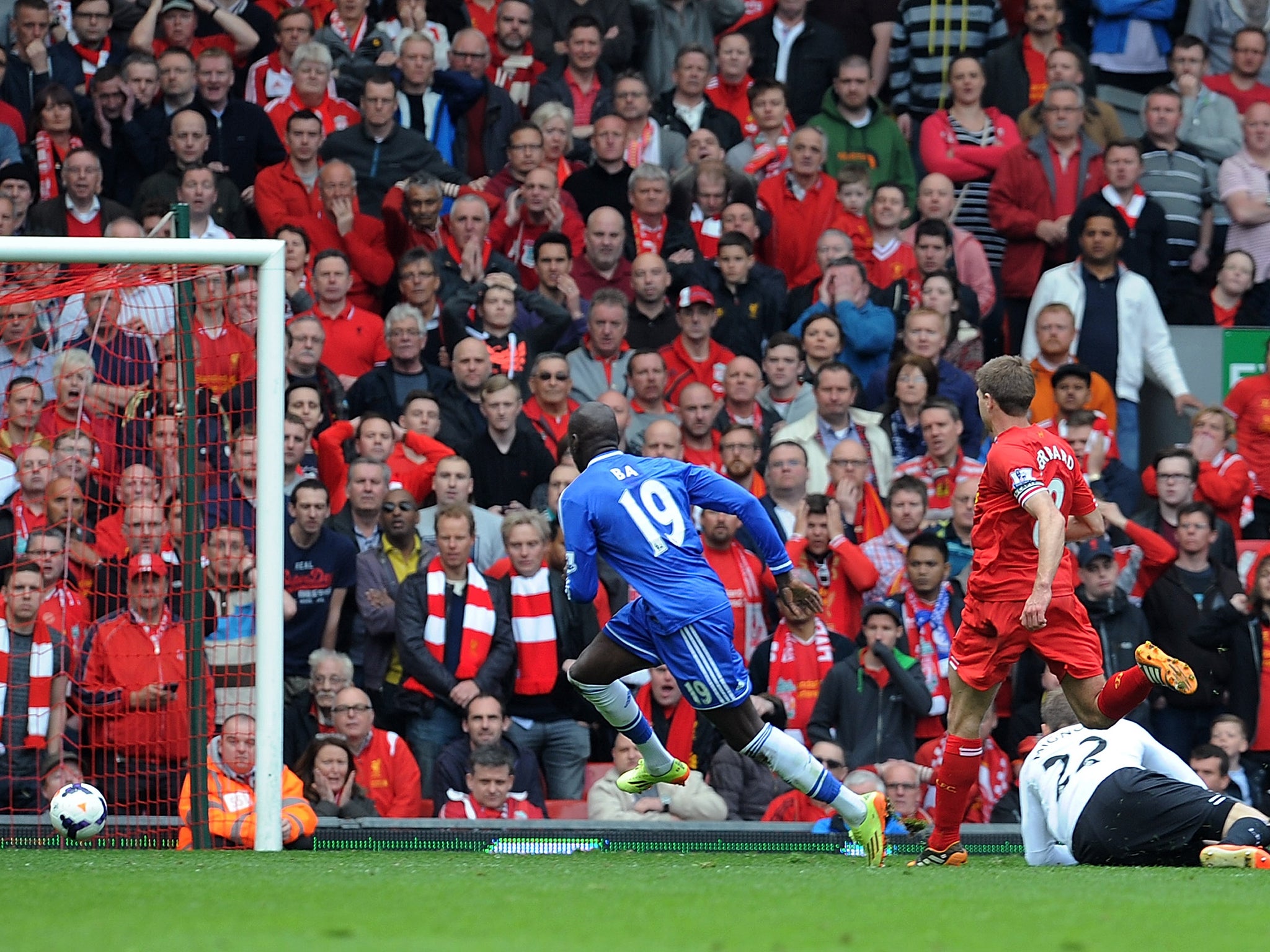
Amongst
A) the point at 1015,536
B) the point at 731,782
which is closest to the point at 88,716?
the point at 731,782

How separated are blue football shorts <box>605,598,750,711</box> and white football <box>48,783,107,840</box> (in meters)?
2.49

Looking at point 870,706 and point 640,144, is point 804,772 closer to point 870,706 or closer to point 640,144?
point 870,706

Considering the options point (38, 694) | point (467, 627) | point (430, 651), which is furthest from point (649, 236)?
point (38, 694)

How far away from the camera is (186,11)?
44.9ft

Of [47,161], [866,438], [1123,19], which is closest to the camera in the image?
[866,438]

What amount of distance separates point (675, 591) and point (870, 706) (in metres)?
2.75

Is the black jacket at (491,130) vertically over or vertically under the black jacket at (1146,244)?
over

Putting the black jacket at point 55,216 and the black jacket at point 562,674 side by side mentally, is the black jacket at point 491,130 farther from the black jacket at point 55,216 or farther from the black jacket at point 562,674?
the black jacket at point 562,674

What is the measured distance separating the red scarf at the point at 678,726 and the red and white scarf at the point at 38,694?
3.03 metres

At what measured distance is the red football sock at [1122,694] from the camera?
278 inches

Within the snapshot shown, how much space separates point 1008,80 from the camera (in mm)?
14797

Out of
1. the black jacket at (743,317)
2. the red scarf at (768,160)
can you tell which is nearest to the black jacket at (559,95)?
the red scarf at (768,160)

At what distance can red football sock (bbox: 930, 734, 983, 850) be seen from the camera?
7.19 metres

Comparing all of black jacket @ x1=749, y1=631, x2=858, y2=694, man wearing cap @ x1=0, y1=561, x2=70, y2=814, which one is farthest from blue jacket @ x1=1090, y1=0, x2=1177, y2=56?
man wearing cap @ x1=0, y1=561, x2=70, y2=814
